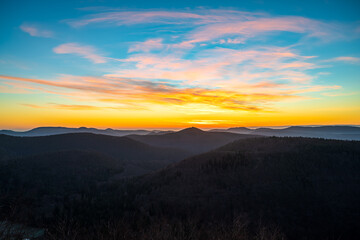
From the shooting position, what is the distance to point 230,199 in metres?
33.4

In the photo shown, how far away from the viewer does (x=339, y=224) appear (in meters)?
26.2

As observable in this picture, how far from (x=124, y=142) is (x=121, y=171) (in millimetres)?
81930

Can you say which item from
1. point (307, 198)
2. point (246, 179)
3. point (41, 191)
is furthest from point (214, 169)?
point (41, 191)

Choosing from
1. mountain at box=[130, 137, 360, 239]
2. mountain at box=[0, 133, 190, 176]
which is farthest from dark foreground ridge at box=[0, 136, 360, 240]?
mountain at box=[0, 133, 190, 176]

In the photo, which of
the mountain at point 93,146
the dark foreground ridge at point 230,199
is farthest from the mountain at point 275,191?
the mountain at point 93,146

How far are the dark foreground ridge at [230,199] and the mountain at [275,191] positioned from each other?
12 cm

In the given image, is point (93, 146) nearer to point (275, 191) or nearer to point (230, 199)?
point (230, 199)

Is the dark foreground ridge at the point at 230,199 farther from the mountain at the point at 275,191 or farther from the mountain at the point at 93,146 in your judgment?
the mountain at the point at 93,146

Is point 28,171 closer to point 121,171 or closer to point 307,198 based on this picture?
point 121,171

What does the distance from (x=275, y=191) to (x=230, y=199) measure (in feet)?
25.8

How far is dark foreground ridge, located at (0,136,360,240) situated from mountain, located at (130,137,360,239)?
12 centimetres

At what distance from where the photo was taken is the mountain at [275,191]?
27547mm

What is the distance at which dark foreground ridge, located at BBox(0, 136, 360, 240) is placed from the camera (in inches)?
983

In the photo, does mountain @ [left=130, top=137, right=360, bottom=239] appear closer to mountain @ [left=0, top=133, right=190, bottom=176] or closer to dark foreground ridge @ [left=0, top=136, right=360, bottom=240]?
dark foreground ridge @ [left=0, top=136, right=360, bottom=240]
